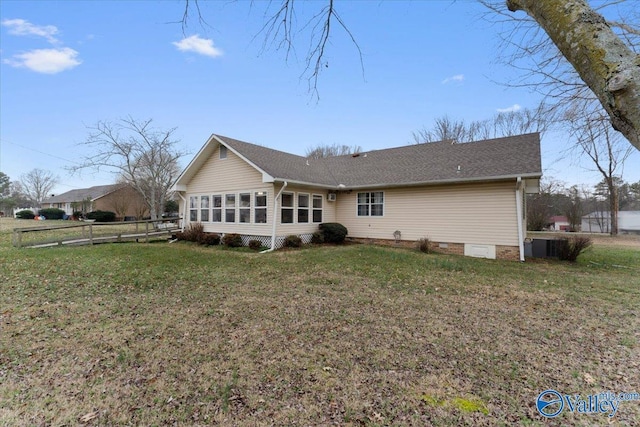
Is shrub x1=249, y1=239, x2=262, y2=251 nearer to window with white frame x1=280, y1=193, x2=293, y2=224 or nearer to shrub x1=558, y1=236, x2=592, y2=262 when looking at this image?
window with white frame x1=280, y1=193, x2=293, y2=224

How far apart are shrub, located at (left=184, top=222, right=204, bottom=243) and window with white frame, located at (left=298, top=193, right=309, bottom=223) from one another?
4868mm

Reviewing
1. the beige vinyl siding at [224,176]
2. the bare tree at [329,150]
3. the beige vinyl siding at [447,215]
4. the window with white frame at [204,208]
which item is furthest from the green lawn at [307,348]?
the bare tree at [329,150]

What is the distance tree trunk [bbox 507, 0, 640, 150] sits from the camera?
127 centimetres

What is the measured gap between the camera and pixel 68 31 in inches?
357

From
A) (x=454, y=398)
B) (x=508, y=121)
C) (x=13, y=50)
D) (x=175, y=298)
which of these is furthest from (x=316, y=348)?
(x=508, y=121)

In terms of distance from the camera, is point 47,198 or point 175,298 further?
point 47,198

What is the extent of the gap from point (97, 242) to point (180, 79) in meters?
8.24

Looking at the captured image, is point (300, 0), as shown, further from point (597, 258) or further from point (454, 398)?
point (597, 258)

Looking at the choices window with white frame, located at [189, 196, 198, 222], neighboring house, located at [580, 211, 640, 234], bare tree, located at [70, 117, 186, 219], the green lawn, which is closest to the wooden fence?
window with white frame, located at [189, 196, 198, 222]

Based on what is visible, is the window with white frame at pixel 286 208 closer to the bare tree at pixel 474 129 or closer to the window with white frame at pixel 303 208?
the window with white frame at pixel 303 208

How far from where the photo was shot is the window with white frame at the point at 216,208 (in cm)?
1469

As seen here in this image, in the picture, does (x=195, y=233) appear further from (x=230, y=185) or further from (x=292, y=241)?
(x=292, y=241)

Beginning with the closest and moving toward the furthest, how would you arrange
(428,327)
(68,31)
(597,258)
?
(428,327), (68,31), (597,258)

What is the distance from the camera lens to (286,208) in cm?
1305
